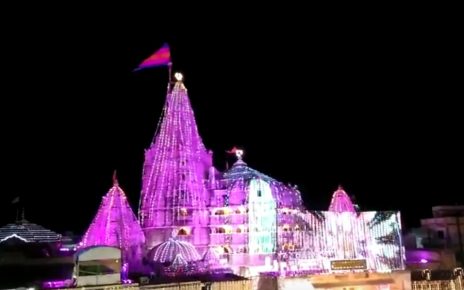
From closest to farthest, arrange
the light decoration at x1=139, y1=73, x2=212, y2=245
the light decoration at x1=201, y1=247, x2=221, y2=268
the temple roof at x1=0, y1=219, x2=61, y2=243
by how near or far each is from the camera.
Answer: the light decoration at x1=201, y1=247, x2=221, y2=268
the temple roof at x1=0, y1=219, x2=61, y2=243
the light decoration at x1=139, y1=73, x2=212, y2=245

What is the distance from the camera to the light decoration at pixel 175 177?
44475 millimetres

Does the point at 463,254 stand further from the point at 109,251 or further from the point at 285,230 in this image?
the point at 109,251

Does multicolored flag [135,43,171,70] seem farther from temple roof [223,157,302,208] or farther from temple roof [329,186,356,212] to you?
temple roof [329,186,356,212]

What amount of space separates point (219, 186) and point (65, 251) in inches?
560

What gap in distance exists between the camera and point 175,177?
Result: 45.2 meters

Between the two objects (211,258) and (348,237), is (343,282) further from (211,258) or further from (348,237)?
(211,258)

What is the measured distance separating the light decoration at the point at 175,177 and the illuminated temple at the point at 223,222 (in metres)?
0.09

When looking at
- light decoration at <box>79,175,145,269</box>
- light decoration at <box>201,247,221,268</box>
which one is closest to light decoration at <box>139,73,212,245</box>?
light decoration at <box>201,247,221,268</box>

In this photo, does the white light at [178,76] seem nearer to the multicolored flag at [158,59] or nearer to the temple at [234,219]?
the temple at [234,219]

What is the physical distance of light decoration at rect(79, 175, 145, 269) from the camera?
39.8 meters

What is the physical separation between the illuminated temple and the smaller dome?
0.28 feet

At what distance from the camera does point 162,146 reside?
46.1 meters

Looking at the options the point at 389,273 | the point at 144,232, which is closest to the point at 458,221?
the point at 389,273

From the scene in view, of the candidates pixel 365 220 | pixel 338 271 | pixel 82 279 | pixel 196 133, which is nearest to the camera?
pixel 82 279
